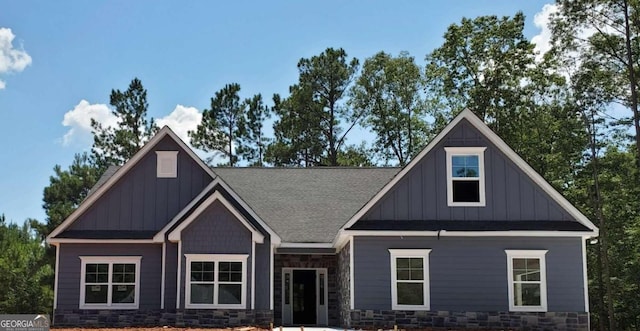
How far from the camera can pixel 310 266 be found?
73.8 feet

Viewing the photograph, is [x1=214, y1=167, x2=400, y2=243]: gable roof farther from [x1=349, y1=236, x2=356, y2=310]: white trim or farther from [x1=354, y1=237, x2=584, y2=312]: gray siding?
[x1=354, y1=237, x2=584, y2=312]: gray siding

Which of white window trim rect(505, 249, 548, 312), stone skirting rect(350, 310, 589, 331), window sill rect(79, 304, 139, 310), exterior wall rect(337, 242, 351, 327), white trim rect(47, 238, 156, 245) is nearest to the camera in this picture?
stone skirting rect(350, 310, 589, 331)

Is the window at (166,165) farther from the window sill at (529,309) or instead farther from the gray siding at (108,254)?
the window sill at (529,309)

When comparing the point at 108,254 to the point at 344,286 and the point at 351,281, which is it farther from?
the point at 351,281

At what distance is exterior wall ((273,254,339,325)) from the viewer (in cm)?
2222

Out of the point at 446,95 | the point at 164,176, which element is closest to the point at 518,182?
the point at 164,176

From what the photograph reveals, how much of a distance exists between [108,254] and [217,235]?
3.47m

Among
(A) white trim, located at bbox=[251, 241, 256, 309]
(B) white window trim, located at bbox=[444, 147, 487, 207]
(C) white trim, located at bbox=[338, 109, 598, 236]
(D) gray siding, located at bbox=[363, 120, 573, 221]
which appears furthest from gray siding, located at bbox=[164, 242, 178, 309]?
(B) white window trim, located at bbox=[444, 147, 487, 207]

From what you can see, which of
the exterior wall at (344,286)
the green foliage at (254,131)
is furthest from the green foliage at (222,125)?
the exterior wall at (344,286)

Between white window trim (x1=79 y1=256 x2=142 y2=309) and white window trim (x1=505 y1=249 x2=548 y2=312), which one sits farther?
white window trim (x1=79 y1=256 x2=142 y2=309)

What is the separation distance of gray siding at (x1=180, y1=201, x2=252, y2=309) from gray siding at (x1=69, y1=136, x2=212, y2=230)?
1941 millimetres

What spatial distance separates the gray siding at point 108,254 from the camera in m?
20.3

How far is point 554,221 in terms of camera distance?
762 inches

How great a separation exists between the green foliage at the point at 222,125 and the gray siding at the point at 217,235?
21.6m
